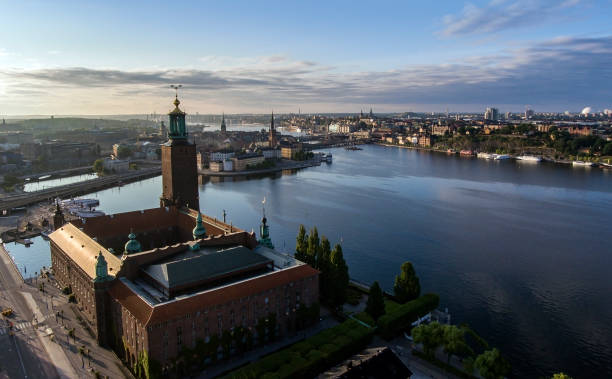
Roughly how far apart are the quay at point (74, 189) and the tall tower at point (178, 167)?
1398 inches

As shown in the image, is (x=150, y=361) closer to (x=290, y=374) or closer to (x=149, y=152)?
(x=290, y=374)

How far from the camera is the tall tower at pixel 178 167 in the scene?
3762 cm

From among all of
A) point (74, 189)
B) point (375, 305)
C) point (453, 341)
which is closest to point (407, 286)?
point (375, 305)

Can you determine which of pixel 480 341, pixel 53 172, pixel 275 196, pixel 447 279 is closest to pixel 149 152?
pixel 53 172

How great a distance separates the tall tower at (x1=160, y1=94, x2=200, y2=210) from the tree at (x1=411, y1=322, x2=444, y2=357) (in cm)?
2217

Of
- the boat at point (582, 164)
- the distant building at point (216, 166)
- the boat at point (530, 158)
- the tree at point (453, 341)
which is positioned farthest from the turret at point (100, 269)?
the boat at point (530, 158)

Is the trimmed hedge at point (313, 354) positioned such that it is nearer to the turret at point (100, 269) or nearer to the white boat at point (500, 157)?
the turret at point (100, 269)

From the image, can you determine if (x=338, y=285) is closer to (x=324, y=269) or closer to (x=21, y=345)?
(x=324, y=269)

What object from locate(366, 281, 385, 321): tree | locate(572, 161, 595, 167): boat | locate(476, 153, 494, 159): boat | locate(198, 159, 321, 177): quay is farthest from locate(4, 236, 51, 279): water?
locate(476, 153, 494, 159): boat

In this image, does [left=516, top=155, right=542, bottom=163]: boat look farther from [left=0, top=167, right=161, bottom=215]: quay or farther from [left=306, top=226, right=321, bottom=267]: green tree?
[left=306, top=226, right=321, bottom=267]: green tree

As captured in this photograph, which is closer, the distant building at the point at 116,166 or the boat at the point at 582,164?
the distant building at the point at 116,166

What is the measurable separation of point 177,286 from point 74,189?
6461cm

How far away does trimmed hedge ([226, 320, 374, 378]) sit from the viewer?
2019 centimetres

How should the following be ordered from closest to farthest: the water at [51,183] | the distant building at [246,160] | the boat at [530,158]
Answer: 1. the water at [51,183]
2. the distant building at [246,160]
3. the boat at [530,158]
